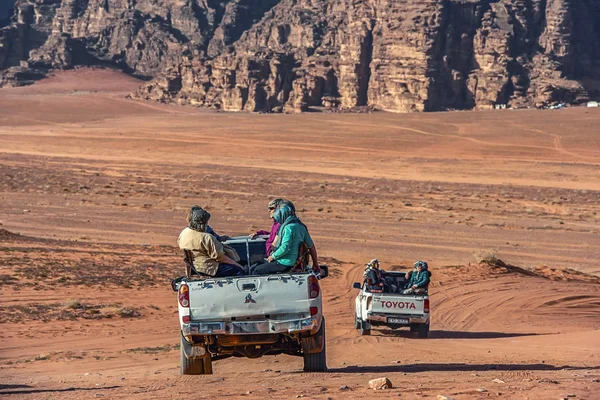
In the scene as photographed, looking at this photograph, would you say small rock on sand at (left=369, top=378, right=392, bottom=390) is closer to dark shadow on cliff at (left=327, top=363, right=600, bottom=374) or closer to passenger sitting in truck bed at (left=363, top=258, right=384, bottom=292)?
dark shadow on cliff at (left=327, top=363, right=600, bottom=374)

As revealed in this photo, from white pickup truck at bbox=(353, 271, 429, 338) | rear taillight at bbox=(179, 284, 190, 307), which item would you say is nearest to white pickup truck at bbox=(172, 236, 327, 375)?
rear taillight at bbox=(179, 284, 190, 307)

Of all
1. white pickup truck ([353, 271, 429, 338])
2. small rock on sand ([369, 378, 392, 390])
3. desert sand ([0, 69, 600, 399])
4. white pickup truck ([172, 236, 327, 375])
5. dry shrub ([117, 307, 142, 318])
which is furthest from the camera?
dry shrub ([117, 307, 142, 318])

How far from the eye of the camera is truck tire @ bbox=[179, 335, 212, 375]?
1027 cm

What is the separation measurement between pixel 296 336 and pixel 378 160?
49.3 meters

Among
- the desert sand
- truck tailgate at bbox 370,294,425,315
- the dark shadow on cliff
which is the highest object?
the dark shadow on cliff

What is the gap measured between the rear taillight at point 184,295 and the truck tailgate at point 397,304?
5153 millimetres

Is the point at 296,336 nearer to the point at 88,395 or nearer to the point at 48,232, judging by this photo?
the point at 88,395

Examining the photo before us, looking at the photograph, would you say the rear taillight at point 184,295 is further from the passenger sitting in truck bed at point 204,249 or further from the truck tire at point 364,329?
the truck tire at point 364,329

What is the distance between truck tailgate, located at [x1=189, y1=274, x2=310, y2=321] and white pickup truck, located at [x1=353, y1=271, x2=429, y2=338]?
4769mm

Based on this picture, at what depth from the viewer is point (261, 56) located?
11056 cm

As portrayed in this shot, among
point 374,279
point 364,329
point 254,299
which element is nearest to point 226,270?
point 254,299

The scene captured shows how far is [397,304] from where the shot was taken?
14820 mm

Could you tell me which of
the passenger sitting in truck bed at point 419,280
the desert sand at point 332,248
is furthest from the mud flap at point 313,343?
the passenger sitting in truck bed at point 419,280

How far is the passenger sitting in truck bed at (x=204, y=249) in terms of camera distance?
10078mm
